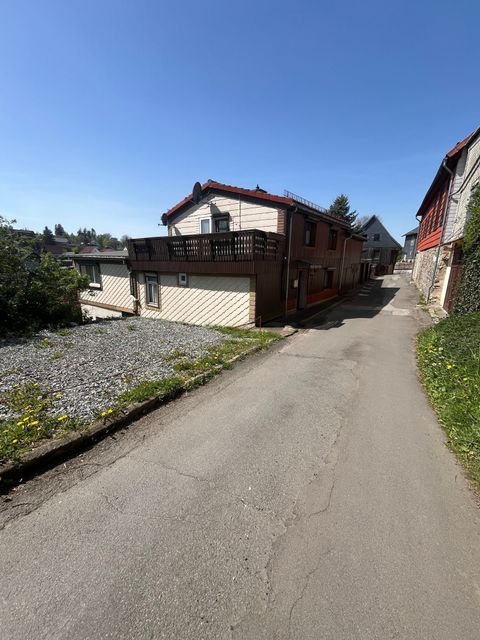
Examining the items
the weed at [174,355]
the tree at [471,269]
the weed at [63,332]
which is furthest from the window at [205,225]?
the tree at [471,269]

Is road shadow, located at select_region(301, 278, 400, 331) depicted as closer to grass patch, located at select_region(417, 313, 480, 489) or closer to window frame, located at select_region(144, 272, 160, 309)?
grass patch, located at select_region(417, 313, 480, 489)

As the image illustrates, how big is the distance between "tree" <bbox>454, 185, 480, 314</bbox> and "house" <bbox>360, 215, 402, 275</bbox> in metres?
34.5

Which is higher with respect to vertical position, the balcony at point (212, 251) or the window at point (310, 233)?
the window at point (310, 233)

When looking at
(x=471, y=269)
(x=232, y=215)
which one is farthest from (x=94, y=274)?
(x=471, y=269)

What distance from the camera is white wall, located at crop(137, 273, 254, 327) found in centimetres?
1138

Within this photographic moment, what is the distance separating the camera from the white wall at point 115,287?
16734 millimetres

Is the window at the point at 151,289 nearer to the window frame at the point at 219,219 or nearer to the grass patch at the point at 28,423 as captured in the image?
the window frame at the point at 219,219

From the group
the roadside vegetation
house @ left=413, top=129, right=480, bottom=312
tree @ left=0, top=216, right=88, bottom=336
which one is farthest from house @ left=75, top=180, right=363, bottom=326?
house @ left=413, top=129, right=480, bottom=312

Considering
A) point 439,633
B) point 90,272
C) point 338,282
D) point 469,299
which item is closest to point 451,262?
point 469,299

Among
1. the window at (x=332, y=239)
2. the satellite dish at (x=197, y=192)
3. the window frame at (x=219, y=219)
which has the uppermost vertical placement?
the satellite dish at (x=197, y=192)

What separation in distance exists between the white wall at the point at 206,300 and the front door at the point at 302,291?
175 inches

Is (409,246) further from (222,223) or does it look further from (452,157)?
(222,223)

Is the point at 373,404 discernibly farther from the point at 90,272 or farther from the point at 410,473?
the point at 90,272

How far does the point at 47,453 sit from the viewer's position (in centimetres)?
333
